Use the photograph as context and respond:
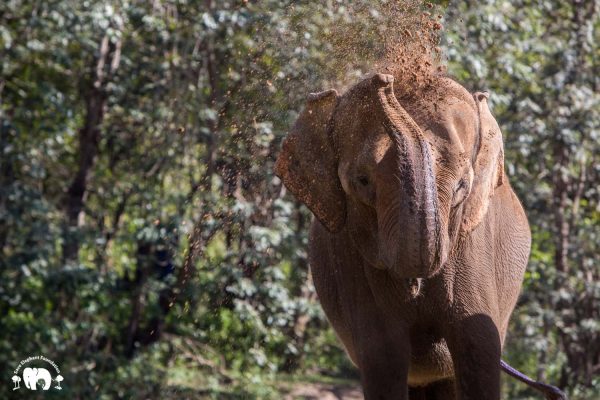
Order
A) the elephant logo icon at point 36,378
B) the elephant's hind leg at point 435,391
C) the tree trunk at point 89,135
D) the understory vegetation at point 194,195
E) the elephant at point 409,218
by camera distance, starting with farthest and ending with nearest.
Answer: the tree trunk at point 89,135
the elephant logo icon at point 36,378
the understory vegetation at point 194,195
the elephant's hind leg at point 435,391
the elephant at point 409,218

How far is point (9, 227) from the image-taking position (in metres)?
8.99

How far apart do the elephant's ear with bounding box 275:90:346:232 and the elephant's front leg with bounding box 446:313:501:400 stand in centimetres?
57

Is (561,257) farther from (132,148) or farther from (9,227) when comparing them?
(9,227)

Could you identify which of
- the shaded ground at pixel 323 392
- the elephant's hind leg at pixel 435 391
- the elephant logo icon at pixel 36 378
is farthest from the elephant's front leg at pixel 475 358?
the shaded ground at pixel 323 392

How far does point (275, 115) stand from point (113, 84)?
10.5 ft

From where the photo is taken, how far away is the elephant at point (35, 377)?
27.5ft

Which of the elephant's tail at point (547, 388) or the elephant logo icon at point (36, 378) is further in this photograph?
the elephant logo icon at point (36, 378)

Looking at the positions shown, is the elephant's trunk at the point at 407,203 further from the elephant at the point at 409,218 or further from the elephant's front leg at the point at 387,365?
the elephant's front leg at the point at 387,365

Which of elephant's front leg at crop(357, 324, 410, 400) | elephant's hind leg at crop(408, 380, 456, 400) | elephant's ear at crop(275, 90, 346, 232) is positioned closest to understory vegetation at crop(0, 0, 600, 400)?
elephant's hind leg at crop(408, 380, 456, 400)

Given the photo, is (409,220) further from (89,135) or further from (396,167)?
(89,135)

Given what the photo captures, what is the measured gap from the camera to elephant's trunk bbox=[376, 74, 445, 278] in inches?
131

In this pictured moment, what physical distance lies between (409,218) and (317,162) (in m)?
0.85

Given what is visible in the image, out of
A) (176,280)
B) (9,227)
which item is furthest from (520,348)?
(9,227)

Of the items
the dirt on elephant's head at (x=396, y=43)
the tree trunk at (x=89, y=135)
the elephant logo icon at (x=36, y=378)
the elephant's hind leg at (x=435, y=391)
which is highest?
the tree trunk at (x=89, y=135)
